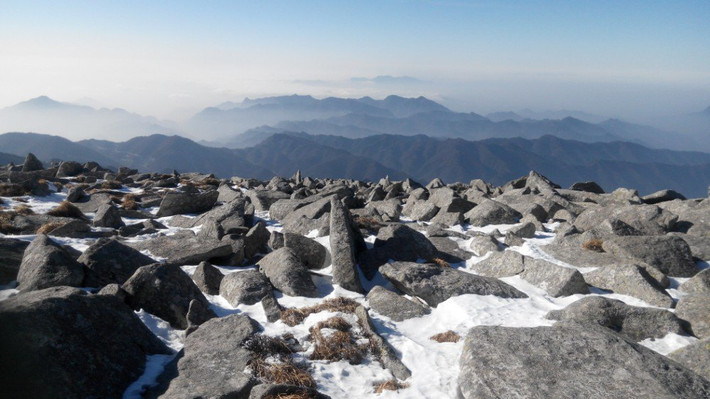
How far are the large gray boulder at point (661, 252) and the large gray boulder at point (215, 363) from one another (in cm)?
1493

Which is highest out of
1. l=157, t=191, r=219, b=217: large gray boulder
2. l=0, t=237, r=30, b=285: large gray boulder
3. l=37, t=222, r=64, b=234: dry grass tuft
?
l=0, t=237, r=30, b=285: large gray boulder

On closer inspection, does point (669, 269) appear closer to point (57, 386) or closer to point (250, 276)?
point (250, 276)

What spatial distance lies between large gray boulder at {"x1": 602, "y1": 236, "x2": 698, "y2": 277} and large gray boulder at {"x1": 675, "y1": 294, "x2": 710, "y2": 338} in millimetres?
3340

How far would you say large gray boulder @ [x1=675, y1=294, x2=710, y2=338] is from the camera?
10.6 meters

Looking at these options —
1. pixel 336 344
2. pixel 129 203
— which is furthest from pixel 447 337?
pixel 129 203

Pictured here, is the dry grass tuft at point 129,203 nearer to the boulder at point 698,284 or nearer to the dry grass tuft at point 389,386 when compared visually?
the dry grass tuft at point 389,386

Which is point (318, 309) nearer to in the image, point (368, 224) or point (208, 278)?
point (208, 278)

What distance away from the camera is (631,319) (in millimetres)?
11000

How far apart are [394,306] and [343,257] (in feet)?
9.50

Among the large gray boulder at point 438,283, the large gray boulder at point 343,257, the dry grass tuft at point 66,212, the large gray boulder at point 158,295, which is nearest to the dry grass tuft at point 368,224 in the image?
the large gray boulder at point 343,257

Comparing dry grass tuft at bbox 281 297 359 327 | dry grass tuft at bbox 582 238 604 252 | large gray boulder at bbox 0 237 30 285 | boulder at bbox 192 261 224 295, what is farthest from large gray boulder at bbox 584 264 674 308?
large gray boulder at bbox 0 237 30 285

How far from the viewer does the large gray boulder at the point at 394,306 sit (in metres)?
12.4

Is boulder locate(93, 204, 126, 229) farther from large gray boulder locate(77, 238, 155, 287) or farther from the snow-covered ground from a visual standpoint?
large gray boulder locate(77, 238, 155, 287)

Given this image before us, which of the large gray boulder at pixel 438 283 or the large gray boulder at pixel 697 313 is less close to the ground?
the large gray boulder at pixel 697 313
